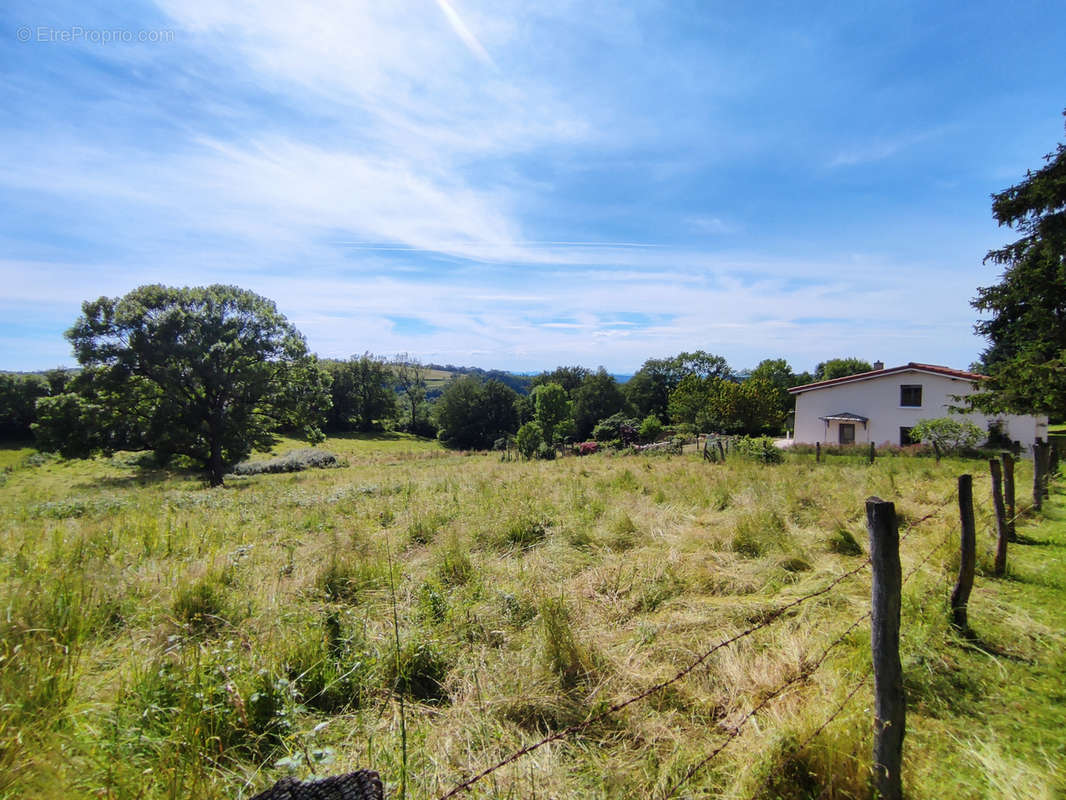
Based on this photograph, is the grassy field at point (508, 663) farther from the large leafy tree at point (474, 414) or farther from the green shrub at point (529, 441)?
the large leafy tree at point (474, 414)

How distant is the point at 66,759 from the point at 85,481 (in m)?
33.9

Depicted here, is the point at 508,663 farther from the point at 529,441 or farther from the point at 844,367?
the point at 844,367

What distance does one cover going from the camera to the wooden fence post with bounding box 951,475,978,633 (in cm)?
388

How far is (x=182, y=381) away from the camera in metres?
24.4

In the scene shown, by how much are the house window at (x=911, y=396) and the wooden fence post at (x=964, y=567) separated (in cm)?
3215

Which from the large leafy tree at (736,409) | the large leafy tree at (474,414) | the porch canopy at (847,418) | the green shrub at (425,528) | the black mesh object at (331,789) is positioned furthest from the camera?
the large leafy tree at (474,414)

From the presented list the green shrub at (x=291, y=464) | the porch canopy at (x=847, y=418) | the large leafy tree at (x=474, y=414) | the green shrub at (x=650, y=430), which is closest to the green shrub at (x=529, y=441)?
the green shrub at (x=650, y=430)

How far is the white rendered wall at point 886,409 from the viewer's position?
26.0 metres

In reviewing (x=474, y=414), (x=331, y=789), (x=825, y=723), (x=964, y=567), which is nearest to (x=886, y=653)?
(x=825, y=723)

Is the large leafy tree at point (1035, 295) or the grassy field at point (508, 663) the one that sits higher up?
the large leafy tree at point (1035, 295)

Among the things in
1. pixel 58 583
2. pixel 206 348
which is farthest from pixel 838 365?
pixel 58 583

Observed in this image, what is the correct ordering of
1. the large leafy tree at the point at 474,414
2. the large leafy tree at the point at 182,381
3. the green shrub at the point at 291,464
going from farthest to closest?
the large leafy tree at the point at 474,414 < the green shrub at the point at 291,464 < the large leafy tree at the point at 182,381

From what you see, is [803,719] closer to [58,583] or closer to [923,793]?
[923,793]

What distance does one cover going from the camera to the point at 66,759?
1.96 metres
